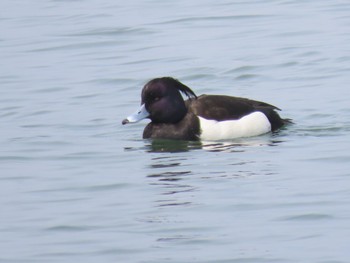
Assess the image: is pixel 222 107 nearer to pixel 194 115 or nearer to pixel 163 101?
pixel 194 115

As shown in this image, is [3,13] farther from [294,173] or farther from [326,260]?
[326,260]

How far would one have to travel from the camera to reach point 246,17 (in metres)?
23.0

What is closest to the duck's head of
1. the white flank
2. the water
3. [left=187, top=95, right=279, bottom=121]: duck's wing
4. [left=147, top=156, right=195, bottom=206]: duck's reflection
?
[left=187, top=95, right=279, bottom=121]: duck's wing

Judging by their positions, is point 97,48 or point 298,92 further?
point 97,48

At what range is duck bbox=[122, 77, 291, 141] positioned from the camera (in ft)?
51.9

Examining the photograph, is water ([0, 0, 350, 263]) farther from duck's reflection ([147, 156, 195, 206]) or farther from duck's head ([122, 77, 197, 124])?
duck's head ([122, 77, 197, 124])

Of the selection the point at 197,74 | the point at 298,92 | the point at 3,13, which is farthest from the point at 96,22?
the point at 298,92

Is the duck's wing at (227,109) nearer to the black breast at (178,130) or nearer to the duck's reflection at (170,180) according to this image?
the black breast at (178,130)

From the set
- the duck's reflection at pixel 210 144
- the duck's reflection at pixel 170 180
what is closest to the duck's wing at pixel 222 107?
the duck's reflection at pixel 210 144

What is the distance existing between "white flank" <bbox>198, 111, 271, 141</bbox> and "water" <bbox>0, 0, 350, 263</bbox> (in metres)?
0.16

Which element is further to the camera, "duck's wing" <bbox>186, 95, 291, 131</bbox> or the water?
"duck's wing" <bbox>186, 95, 291, 131</bbox>

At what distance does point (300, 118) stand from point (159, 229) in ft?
16.3

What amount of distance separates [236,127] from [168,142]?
2.43 ft

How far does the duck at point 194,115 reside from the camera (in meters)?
15.8
